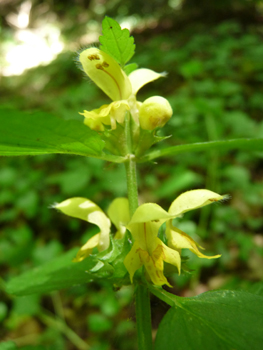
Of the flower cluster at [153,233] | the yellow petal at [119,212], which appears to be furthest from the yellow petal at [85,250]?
the yellow petal at [119,212]

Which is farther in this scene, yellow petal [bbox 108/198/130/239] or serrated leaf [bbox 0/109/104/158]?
yellow petal [bbox 108/198/130/239]

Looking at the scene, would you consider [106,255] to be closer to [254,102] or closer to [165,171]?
[165,171]

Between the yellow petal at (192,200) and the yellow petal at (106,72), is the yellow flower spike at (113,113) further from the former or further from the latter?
the yellow petal at (192,200)

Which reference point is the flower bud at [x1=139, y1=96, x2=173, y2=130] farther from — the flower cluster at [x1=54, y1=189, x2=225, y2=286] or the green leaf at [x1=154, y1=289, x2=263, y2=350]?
the green leaf at [x1=154, y1=289, x2=263, y2=350]

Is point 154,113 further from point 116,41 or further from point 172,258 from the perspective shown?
point 172,258

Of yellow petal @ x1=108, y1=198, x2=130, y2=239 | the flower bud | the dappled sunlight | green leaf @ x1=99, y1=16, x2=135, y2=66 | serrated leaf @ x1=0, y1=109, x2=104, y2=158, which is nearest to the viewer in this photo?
serrated leaf @ x1=0, y1=109, x2=104, y2=158

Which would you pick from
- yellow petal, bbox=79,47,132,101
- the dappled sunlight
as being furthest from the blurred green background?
the dappled sunlight

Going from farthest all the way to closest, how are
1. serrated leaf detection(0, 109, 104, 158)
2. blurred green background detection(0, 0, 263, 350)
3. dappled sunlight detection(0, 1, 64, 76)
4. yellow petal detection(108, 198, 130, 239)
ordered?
dappled sunlight detection(0, 1, 64, 76) → blurred green background detection(0, 0, 263, 350) → yellow petal detection(108, 198, 130, 239) → serrated leaf detection(0, 109, 104, 158)
